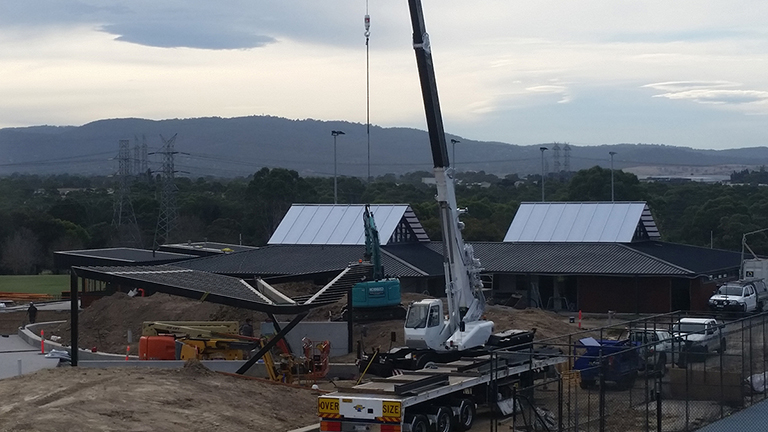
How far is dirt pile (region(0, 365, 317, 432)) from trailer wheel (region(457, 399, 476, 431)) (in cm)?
358

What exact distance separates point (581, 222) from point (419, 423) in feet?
134

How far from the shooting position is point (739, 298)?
48219mm

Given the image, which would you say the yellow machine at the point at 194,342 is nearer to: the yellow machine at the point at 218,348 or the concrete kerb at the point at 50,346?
A: the yellow machine at the point at 218,348

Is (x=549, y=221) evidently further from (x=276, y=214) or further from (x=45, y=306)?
(x=276, y=214)

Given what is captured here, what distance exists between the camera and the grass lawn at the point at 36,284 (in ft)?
244

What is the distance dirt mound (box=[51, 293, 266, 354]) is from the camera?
1708 inches

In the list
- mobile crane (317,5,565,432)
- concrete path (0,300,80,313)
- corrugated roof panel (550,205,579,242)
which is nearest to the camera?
mobile crane (317,5,565,432)

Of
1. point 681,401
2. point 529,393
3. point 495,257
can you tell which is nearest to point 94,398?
point 529,393

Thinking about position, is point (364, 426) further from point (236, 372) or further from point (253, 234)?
point (253, 234)

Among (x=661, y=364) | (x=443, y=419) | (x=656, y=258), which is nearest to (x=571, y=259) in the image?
(x=656, y=258)

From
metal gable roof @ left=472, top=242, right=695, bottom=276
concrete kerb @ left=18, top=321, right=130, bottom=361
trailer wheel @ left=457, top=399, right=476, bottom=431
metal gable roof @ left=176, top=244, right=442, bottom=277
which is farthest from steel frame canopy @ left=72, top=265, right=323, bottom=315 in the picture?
metal gable roof @ left=472, top=242, right=695, bottom=276

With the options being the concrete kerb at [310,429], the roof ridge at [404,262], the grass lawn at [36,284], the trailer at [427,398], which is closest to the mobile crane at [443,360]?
the trailer at [427,398]

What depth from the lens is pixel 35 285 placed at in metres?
77.8

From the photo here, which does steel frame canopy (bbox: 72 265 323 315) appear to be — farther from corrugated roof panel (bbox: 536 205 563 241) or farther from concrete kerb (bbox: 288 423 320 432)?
corrugated roof panel (bbox: 536 205 563 241)
